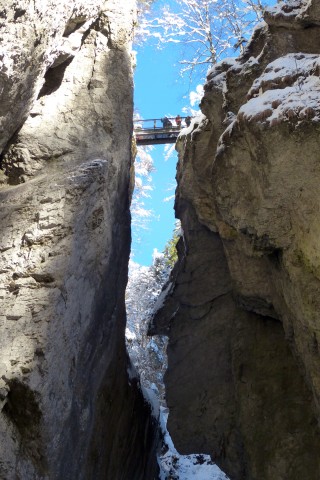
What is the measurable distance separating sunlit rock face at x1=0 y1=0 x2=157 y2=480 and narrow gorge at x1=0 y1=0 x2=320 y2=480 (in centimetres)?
2

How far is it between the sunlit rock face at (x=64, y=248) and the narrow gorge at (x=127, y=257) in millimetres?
24

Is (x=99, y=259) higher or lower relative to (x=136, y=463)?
higher

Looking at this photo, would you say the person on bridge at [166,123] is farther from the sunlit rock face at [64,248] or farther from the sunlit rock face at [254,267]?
the sunlit rock face at [64,248]

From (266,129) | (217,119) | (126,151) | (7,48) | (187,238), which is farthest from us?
(187,238)

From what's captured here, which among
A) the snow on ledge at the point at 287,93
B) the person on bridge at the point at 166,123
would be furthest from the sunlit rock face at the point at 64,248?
the person on bridge at the point at 166,123

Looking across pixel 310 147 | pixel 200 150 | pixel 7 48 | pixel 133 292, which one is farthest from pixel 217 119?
pixel 133 292

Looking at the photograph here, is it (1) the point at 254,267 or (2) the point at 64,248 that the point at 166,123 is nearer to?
(1) the point at 254,267

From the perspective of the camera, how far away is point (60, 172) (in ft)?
22.7

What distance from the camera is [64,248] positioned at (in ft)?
19.7

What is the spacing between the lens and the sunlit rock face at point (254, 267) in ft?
22.3

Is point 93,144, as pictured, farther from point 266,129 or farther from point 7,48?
point 266,129

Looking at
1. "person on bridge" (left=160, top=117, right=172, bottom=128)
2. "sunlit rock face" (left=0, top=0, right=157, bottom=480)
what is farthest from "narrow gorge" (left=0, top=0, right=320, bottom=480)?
"person on bridge" (left=160, top=117, right=172, bottom=128)

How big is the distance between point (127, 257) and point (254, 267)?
2.31 metres

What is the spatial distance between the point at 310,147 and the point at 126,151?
319cm
